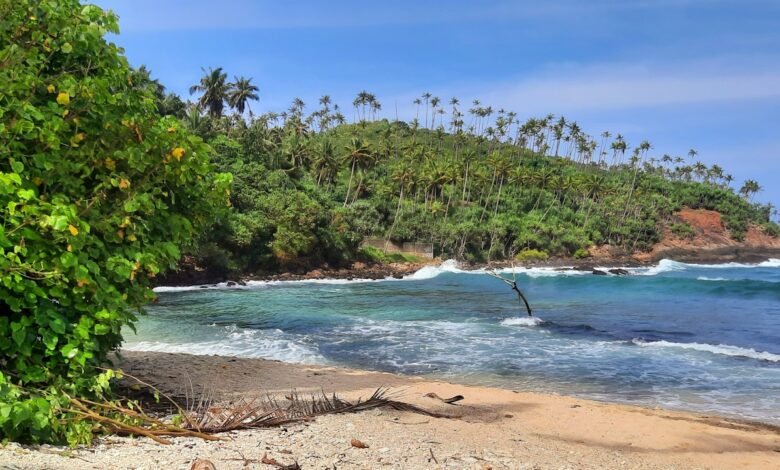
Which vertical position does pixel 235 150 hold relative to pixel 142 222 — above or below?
above

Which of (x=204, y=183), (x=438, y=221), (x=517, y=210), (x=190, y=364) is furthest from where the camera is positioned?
(x=517, y=210)

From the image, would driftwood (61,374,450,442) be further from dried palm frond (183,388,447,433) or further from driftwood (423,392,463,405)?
driftwood (423,392,463,405)

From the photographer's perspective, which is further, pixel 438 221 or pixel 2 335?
pixel 438 221

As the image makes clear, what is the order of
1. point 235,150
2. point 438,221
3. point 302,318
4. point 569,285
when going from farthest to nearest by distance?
point 438,221, point 235,150, point 569,285, point 302,318

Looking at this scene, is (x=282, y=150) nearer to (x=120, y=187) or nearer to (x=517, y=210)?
(x=517, y=210)

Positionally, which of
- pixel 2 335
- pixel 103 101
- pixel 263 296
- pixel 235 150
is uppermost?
pixel 235 150

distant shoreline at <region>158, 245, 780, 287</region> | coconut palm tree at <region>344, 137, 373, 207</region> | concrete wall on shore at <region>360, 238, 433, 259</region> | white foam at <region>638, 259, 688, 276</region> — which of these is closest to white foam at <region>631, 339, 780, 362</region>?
distant shoreline at <region>158, 245, 780, 287</region>

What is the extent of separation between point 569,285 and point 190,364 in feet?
133

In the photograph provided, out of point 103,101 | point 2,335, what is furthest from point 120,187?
point 2,335

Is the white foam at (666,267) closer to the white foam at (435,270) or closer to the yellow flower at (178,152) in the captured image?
the white foam at (435,270)

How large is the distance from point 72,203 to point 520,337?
53.7ft

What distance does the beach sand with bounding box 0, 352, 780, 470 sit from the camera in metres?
4.50

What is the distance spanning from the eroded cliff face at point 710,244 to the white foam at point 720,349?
66.0 meters

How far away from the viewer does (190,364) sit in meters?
10.9
